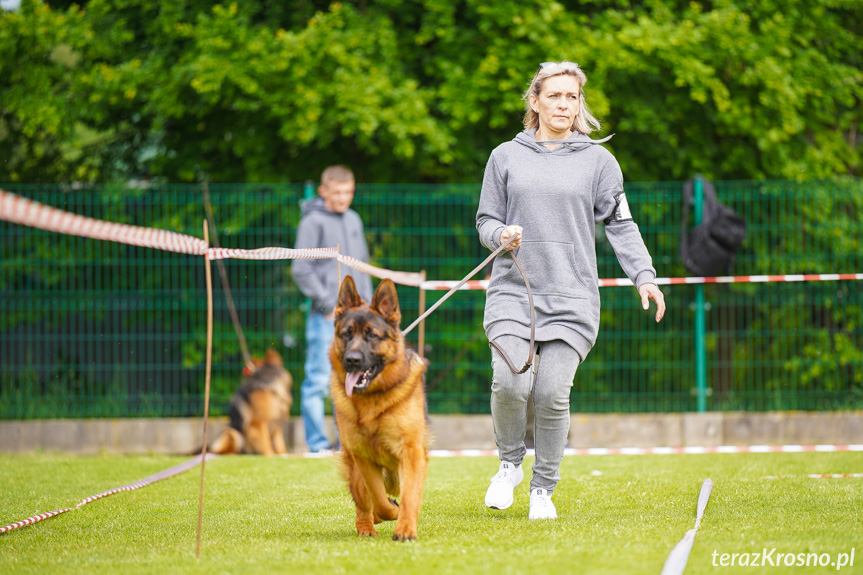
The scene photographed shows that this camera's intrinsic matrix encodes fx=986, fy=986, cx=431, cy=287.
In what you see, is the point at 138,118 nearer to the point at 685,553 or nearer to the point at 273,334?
the point at 273,334

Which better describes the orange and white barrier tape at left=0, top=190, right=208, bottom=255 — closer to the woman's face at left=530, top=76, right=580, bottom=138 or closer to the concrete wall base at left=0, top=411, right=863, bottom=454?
the woman's face at left=530, top=76, right=580, bottom=138

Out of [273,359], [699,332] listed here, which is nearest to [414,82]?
[273,359]

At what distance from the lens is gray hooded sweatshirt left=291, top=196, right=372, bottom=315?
8555mm

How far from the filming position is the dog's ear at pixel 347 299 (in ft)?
15.0

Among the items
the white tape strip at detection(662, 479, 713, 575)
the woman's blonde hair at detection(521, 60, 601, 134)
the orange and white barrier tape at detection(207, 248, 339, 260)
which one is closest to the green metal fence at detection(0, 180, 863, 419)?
the orange and white barrier tape at detection(207, 248, 339, 260)

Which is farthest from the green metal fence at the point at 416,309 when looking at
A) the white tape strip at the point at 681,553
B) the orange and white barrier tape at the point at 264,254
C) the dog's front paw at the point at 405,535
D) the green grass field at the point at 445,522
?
the dog's front paw at the point at 405,535

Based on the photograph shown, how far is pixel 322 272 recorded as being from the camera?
8859mm

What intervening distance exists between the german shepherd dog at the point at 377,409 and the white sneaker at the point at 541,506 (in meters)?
0.64

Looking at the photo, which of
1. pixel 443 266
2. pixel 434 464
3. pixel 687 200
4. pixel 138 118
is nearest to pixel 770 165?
pixel 687 200

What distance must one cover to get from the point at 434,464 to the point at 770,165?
244 inches

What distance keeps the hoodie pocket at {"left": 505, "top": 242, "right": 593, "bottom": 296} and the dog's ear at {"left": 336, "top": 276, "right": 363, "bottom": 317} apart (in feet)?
2.71

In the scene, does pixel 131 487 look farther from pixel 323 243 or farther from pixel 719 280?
pixel 719 280

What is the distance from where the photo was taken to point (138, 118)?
510 inches

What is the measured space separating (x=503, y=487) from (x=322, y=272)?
14.3 feet
